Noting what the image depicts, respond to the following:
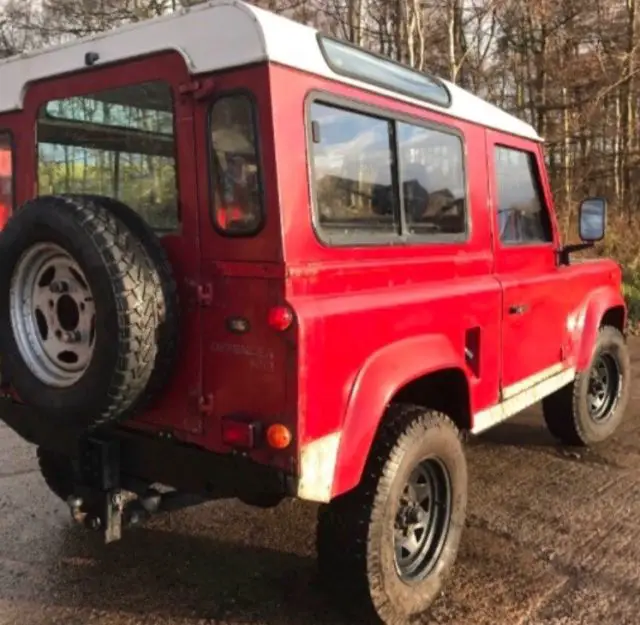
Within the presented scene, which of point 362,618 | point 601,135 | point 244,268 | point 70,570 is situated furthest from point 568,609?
point 601,135

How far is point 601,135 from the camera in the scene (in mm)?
23859

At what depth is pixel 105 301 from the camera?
2.62m

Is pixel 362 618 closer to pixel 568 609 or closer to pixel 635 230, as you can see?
pixel 568 609

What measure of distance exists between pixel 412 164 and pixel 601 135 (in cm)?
2254

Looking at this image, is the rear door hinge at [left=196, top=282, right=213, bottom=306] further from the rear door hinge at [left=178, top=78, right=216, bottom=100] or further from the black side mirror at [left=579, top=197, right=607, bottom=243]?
the black side mirror at [left=579, top=197, right=607, bottom=243]

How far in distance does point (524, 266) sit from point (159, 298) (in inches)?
102

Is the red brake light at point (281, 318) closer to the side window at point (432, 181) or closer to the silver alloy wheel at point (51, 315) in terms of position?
the silver alloy wheel at point (51, 315)

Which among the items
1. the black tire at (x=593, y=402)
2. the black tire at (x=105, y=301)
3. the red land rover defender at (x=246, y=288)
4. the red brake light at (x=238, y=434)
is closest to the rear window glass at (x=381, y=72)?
the red land rover defender at (x=246, y=288)

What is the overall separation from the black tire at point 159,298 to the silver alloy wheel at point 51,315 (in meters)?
0.25

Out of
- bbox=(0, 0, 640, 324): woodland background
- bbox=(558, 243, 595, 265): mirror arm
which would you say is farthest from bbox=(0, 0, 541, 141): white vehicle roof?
bbox=(0, 0, 640, 324): woodland background

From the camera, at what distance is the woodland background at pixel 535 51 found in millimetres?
16828

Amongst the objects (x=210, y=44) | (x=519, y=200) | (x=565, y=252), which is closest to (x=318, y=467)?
(x=210, y=44)

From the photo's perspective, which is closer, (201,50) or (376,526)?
(201,50)

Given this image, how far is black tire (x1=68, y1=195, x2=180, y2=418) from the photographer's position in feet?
9.04
